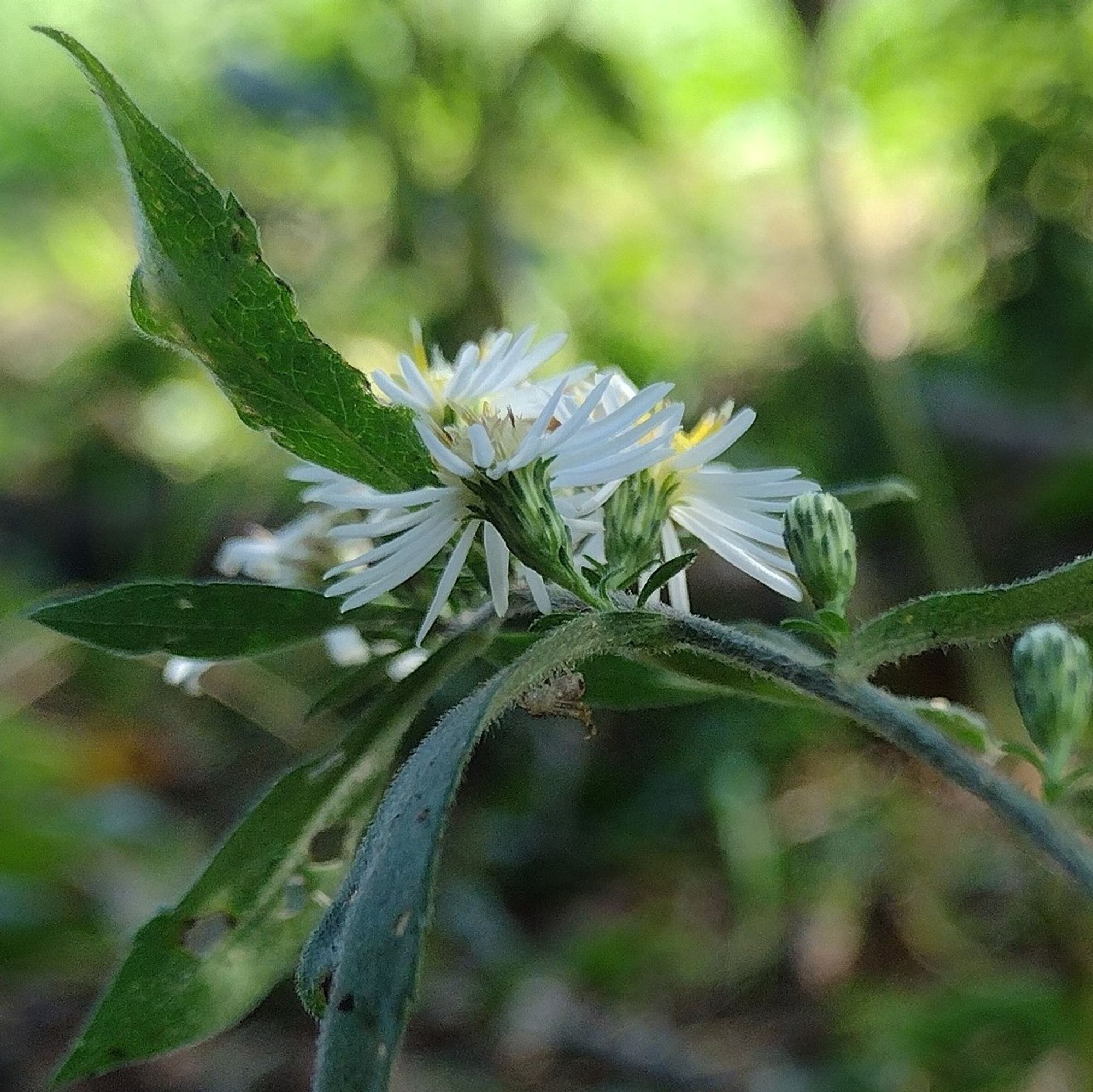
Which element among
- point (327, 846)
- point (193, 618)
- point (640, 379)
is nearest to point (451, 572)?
point (193, 618)

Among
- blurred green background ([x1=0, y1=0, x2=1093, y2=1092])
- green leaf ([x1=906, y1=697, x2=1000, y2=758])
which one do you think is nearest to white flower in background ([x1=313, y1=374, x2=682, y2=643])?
green leaf ([x1=906, y1=697, x2=1000, y2=758])

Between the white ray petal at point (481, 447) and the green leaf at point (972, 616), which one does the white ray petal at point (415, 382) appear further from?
the green leaf at point (972, 616)

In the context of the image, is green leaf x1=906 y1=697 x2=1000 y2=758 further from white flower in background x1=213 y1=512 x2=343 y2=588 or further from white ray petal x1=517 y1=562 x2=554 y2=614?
white flower in background x1=213 y1=512 x2=343 y2=588

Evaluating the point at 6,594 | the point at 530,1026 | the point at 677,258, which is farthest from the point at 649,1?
the point at 530,1026

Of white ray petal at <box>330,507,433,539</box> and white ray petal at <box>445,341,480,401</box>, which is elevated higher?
white ray petal at <box>445,341,480,401</box>

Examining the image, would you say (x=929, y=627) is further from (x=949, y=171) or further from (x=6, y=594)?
(x=949, y=171)

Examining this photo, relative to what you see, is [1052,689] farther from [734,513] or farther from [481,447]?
[481,447]
